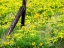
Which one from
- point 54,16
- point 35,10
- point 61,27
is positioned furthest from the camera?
point 35,10

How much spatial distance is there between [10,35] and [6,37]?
1.20ft

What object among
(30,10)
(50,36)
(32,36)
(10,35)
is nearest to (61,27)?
(50,36)

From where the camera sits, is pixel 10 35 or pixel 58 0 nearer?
pixel 10 35

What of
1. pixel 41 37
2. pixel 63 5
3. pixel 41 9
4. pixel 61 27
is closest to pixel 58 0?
pixel 63 5

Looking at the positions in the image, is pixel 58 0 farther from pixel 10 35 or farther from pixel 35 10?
pixel 10 35

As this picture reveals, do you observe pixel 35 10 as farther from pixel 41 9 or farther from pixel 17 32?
pixel 17 32

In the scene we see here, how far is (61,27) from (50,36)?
34.0 inches

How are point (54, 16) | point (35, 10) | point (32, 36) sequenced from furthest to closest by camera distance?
1. point (35, 10)
2. point (54, 16)
3. point (32, 36)

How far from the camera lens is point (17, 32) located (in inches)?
423

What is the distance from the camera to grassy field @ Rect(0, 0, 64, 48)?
956 centimetres

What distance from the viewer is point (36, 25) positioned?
37.4 feet

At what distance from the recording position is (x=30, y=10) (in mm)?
13492

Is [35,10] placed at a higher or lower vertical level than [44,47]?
higher

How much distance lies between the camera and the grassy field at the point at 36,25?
956 centimetres
